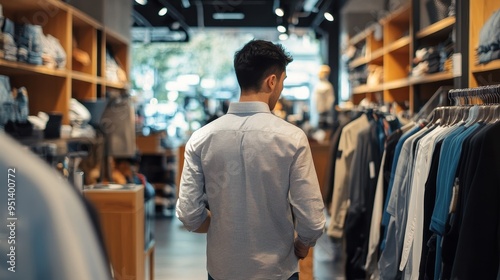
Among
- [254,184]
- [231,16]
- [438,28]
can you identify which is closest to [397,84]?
[438,28]

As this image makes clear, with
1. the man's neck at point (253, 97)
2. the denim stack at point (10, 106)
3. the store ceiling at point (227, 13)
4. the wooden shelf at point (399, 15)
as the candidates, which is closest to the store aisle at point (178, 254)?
the denim stack at point (10, 106)

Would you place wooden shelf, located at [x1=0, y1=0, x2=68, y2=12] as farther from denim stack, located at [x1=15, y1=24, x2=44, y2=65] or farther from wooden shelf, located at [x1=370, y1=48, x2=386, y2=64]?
wooden shelf, located at [x1=370, y1=48, x2=386, y2=64]

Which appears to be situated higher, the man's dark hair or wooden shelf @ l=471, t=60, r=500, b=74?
wooden shelf @ l=471, t=60, r=500, b=74

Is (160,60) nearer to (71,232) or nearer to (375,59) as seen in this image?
(375,59)

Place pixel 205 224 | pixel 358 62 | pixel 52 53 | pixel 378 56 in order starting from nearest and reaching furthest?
pixel 205 224
pixel 52 53
pixel 378 56
pixel 358 62

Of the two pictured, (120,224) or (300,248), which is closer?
(300,248)

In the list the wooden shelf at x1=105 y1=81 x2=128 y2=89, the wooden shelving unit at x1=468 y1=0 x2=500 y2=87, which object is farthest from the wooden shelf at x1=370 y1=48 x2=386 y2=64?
the wooden shelving unit at x1=468 y1=0 x2=500 y2=87

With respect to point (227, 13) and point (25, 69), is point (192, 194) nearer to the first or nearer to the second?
point (25, 69)

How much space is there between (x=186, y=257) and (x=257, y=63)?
4525 millimetres

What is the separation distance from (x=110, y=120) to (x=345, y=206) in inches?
88.3

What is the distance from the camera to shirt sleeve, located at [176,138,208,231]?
2504 millimetres

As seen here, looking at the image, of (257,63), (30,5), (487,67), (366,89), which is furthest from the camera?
(366,89)

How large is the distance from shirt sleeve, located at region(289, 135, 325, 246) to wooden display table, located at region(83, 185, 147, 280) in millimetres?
1690

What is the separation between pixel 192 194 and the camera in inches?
98.5
